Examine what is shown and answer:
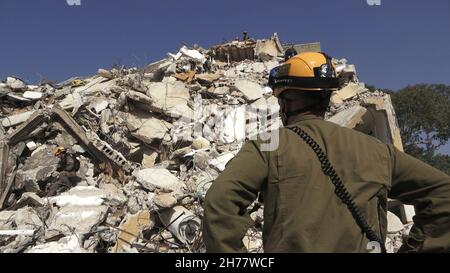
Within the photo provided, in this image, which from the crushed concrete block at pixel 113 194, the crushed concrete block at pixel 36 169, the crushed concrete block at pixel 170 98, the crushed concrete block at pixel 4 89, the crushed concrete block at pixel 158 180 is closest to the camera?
the crushed concrete block at pixel 113 194

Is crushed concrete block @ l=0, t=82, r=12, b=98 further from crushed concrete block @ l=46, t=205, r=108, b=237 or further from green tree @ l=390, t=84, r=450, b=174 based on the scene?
green tree @ l=390, t=84, r=450, b=174

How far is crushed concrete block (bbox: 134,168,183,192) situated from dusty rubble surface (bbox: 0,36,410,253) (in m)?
0.01

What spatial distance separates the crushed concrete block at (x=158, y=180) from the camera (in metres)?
5.66

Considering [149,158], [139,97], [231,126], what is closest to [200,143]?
[231,126]

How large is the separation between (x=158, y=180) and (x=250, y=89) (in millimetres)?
3723

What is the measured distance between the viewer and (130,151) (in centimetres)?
704

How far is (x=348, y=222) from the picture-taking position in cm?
147

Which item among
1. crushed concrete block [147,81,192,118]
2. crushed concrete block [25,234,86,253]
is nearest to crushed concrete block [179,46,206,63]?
crushed concrete block [147,81,192,118]

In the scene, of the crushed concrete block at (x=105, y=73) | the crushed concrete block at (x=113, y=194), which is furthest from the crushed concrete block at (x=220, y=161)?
the crushed concrete block at (x=105, y=73)

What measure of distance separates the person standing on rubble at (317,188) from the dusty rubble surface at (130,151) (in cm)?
301

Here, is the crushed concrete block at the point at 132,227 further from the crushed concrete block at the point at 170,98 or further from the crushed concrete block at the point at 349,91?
the crushed concrete block at the point at 349,91

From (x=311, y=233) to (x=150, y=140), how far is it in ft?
19.2

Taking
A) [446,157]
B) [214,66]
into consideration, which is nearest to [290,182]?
[214,66]
